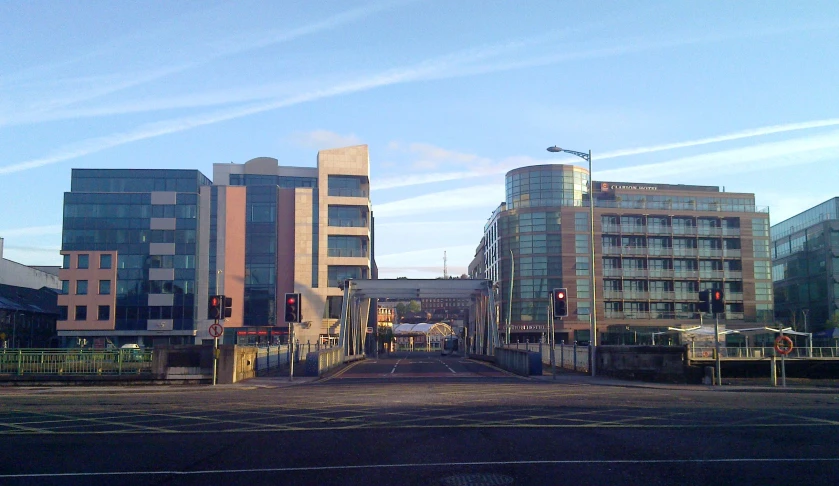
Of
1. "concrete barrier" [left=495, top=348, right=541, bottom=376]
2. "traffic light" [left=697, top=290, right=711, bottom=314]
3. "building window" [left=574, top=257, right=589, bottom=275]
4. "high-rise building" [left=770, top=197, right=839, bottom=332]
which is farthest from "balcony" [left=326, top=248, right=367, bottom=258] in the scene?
"traffic light" [left=697, top=290, right=711, bottom=314]

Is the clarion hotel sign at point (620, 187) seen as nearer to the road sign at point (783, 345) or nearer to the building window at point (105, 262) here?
the building window at point (105, 262)

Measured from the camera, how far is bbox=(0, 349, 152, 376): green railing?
91.0 feet

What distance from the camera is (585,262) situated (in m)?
84.7

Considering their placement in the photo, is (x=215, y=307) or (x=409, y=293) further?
(x=409, y=293)

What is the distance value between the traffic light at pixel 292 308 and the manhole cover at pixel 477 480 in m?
23.5

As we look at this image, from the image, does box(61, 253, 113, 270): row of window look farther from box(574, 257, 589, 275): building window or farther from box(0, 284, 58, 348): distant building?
box(574, 257, 589, 275): building window

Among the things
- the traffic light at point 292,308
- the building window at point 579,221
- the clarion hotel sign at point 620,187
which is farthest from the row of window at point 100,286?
the clarion hotel sign at point 620,187

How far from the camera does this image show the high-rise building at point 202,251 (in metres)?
69.6

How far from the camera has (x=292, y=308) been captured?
103ft

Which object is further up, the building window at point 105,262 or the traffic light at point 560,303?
the building window at point 105,262

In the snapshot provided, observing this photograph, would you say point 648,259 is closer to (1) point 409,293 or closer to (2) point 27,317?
(1) point 409,293

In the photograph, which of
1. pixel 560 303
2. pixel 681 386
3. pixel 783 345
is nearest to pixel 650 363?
pixel 681 386

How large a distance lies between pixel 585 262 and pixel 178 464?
258ft

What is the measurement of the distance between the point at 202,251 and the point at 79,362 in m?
45.8
